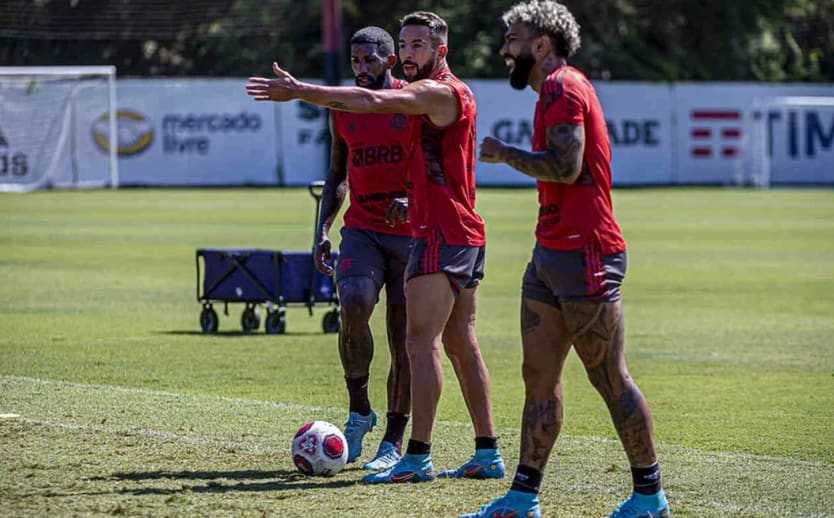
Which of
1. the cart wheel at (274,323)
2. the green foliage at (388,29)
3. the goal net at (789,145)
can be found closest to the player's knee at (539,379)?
the cart wheel at (274,323)

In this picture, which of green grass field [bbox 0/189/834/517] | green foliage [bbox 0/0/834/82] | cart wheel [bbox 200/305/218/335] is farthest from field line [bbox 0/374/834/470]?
green foliage [bbox 0/0/834/82]

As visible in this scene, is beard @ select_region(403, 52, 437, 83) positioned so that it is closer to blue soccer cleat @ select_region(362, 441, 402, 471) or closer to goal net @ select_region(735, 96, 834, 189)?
blue soccer cleat @ select_region(362, 441, 402, 471)

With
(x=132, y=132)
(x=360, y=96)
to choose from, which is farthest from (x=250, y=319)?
(x=132, y=132)

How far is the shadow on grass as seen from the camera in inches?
312

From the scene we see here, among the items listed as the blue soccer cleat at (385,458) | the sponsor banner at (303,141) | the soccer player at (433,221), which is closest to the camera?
the soccer player at (433,221)

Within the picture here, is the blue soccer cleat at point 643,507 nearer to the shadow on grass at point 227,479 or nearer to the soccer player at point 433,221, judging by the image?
the soccer player at point 433,221

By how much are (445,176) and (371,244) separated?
93cm

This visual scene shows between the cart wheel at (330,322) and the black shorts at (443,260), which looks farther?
the cart wheel at (330,322)

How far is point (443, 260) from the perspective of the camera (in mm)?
8055

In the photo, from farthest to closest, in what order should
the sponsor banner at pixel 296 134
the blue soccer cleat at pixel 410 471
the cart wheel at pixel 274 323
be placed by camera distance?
the sponsor banner at pixel 296 134 < the cart wheel at pixel 274 323 < the blue soccer cleat at pixel 410 471

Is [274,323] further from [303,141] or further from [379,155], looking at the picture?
[303,141]

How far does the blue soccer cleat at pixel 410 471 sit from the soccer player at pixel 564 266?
0.98 metres

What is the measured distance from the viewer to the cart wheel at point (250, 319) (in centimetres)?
1562

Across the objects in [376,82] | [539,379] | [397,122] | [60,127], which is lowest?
[539,379]
